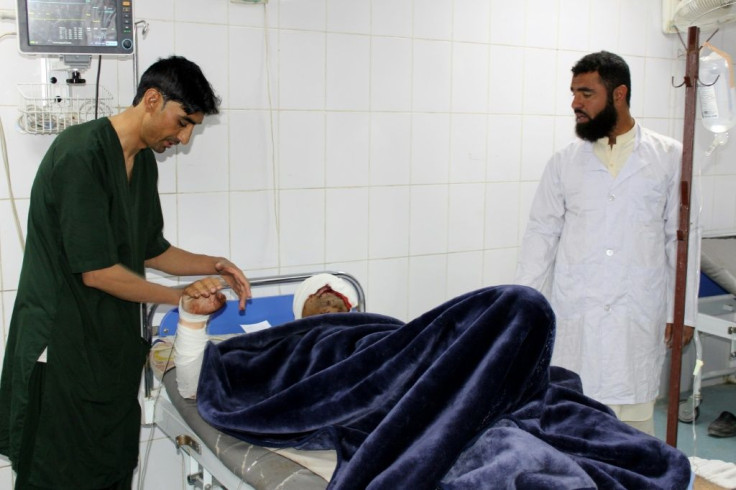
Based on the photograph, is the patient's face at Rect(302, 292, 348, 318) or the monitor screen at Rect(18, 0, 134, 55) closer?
the monitor screen at Rect(18, 0, 134, 55)

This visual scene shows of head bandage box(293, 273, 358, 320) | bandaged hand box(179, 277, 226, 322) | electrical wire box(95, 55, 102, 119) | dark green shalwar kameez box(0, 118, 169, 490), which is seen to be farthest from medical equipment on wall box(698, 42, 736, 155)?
electrical wire box(95, 55, 102, 119)

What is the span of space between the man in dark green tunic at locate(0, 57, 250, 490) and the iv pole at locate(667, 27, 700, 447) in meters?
1.49

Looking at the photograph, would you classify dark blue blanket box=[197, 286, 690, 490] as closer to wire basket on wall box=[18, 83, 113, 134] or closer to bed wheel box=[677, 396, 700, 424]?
wire basket on wall box=[18, 83, 113, 134]

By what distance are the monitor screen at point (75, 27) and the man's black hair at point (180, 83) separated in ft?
1.20

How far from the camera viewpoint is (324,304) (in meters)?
2.87

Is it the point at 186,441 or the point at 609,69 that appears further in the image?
the point at 609,69

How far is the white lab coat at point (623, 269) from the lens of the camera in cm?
299

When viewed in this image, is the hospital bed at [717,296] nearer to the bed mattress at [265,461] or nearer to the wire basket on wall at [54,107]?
the bed mattress at [265,461]

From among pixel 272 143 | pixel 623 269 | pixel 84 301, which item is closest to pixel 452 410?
pixel 84 301

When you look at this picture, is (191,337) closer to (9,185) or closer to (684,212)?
(9,185)

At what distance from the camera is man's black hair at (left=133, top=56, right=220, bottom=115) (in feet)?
7.39

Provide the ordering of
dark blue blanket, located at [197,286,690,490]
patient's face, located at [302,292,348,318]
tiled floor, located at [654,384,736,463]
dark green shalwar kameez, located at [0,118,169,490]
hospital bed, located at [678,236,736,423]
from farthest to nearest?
tiled floor, located at [654,384,736,463] < hospital bed, located at [678,236,736,423] < patient's face, located at [302,292,348,318] < dark green shalwar kameez, located at [0,118,169,490] < dark blue blanket, located at [197,286,690,490]

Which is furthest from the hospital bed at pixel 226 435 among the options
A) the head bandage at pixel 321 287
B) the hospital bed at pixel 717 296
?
the hospital bed at pixel 717 296

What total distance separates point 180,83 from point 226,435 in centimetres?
102
